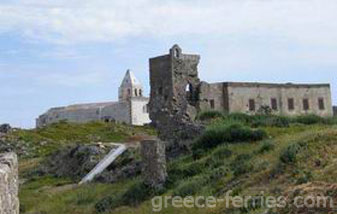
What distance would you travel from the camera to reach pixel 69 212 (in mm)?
15938

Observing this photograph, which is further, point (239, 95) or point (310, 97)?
point (310, 97)

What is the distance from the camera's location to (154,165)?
1689cm

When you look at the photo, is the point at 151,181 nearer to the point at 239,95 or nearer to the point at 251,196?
the point at 251,196

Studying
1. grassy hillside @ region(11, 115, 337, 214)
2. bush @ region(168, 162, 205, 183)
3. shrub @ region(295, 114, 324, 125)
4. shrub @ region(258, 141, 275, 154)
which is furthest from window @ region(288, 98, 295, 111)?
shrub @ region(258, 141, 275, 154)

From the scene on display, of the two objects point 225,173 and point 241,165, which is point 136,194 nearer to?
point 225,173

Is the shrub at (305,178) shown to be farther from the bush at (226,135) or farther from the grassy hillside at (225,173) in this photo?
the bush at (226,135)

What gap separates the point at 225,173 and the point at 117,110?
65.9 metres

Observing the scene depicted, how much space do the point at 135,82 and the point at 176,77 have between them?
62.5 m

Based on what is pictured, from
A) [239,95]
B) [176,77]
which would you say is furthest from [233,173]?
[239,95]

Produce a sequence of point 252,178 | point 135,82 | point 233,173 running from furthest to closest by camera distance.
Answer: point 135,82 → point 233,173 → point 252,178

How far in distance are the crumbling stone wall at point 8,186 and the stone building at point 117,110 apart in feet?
215

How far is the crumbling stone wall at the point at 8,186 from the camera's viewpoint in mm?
4363

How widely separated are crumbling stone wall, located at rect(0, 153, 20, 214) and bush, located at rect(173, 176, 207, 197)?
9309mm

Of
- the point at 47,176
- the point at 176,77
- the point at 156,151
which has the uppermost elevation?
the point at 176,77
